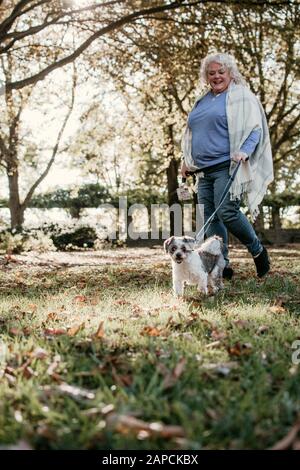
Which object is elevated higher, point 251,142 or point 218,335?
point 251,142

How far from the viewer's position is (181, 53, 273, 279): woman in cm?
600

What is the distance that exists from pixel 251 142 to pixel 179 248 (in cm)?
154

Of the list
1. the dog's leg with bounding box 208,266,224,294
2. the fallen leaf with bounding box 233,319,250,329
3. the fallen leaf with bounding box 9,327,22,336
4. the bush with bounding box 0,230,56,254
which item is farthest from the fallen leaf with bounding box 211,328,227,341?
the bush with bounding box 0,230,56,254

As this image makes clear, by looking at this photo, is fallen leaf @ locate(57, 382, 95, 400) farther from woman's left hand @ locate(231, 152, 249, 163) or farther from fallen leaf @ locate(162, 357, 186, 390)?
woman's left hand @ locate(231, 152, 249, 163)

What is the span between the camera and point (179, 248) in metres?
5.51

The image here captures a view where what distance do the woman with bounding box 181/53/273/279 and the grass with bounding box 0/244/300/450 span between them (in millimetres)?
1739

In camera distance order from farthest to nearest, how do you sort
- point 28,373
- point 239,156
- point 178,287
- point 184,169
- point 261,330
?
point 184,169 < point 239,156 < point 178,287 < point 261,330 < point 28,373

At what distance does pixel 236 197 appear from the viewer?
20.1 feet

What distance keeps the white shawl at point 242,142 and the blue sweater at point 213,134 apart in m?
0.08

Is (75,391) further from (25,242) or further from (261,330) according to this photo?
(25,242)

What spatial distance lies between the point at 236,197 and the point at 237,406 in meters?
4.03

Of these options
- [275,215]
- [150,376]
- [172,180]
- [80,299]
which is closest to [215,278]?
[80,299]

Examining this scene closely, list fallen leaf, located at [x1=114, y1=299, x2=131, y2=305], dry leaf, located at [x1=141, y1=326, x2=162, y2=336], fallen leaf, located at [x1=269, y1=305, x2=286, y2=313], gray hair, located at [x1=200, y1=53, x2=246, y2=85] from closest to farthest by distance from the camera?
dry leaf, located at [x1=141, y1=326, x2=162, y2=336]
fallen leaf, located at [x1=269, y1=305, x2=286, y2=313]
fallen leaf, located at [x1=114, y1=299, x2=131, y2=305]
gray hair, located at [x1=200, y1=53, x2=246, y2=85]

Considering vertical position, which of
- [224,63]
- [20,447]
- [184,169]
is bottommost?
[20,447]
